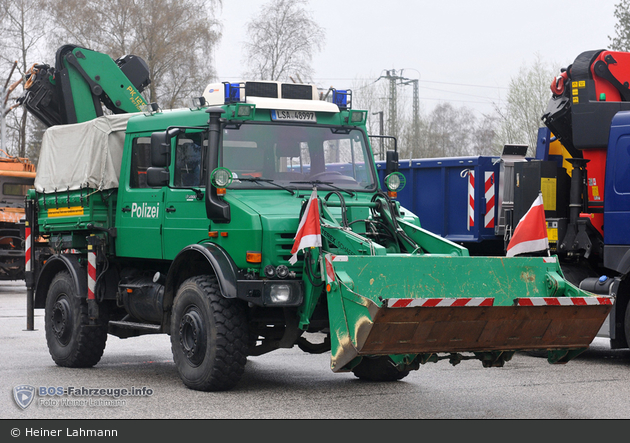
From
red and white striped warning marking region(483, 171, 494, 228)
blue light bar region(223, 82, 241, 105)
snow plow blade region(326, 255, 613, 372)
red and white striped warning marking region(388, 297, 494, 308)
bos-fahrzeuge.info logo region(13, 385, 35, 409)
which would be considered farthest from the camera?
red and white striped warning marking region(483, 171, 494, 228)

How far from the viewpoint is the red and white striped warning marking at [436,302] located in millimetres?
6492

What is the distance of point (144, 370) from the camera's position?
9.76 m

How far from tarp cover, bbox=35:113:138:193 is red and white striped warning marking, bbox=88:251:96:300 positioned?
2.54ft

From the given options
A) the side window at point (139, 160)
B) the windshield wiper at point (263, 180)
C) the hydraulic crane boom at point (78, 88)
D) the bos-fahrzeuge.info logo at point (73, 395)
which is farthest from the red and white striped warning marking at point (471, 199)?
the bos-fahrzeuge.info logo at point (73, 395)

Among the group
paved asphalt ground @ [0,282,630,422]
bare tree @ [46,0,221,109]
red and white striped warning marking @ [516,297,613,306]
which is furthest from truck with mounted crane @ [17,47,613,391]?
bare tree @ [46,0,221,109]

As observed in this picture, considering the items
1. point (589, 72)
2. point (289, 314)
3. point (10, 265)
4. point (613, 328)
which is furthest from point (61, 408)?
point (10, 265)

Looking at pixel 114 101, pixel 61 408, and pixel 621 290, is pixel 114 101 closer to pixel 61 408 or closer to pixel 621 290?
pixel 61 408

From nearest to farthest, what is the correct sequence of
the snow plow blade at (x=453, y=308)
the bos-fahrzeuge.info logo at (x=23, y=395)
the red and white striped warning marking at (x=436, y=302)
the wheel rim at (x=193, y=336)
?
the red and white striped warning marking at (x=436, y=302)
the snow plow blade at (x=453, y=308)
the bos-fahrzeuge.info logo at (x=23, y=395)
the wheel rim at (x=193, y=336)

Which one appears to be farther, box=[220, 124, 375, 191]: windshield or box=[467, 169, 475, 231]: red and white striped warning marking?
box=[467, 169, 475, 231]: red and white striped warning marking

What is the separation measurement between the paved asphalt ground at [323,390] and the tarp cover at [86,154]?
7.05 feet

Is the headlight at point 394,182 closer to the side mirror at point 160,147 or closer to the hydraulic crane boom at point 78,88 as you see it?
the side mirror at point 160,147

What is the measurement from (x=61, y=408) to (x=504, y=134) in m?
34.8

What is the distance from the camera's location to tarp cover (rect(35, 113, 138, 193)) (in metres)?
9.75

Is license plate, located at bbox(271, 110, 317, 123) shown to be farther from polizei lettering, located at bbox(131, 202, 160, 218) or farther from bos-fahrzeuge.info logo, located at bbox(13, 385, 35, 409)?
bos-fahrzeuge.info logo, located at bbox(13, 385, 35, 409)
